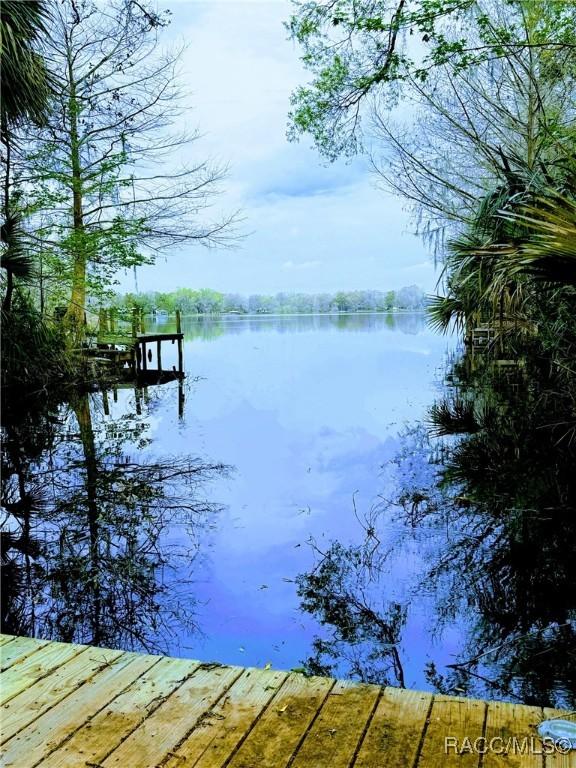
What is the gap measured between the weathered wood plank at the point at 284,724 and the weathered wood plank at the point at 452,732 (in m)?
0.30

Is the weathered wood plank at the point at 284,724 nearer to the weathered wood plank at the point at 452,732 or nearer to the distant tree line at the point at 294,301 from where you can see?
the weathered wood plank at the point at 452,732

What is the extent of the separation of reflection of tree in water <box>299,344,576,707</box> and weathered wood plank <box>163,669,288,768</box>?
0.79 m

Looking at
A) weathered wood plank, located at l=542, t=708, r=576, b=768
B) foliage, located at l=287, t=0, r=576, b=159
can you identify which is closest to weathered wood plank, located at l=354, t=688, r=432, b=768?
weathered wood plank, located at l=542, t=708, r=576, b=768

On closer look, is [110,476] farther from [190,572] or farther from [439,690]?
[439,690]

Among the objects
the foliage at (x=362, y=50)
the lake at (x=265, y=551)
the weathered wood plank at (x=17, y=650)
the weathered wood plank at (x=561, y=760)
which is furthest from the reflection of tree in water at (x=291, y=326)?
the weathered wood plank at (x=561, y=760)

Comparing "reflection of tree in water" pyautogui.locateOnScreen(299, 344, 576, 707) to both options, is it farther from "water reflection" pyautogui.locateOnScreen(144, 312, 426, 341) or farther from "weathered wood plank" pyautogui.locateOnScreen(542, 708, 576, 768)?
"water reflection" pyautogui.locateOnScreen(144, 312, 426, 341)

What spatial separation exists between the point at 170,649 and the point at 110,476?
2.93 metres

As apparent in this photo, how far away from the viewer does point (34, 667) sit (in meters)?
1.97

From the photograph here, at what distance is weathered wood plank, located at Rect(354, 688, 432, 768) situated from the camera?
1.49 m

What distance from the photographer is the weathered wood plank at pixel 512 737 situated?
1.48 meters

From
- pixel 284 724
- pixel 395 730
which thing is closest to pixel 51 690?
pixel 284 724

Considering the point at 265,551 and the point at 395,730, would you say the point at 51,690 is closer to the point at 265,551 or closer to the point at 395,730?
the point at 395,730

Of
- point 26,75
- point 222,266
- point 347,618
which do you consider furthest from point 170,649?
point 222,266

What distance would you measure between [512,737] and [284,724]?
1.88ft
